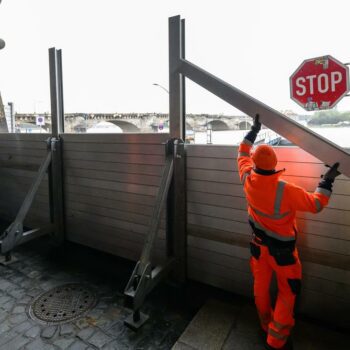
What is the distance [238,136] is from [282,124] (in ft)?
2.53

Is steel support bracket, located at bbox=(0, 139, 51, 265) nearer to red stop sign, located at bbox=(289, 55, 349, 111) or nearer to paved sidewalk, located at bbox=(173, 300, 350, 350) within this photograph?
paved sidewalk, located at bbox=(173, 300, 350, 350)

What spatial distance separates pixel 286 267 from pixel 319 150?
2.90ft

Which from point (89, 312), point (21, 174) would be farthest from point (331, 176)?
point (21, 174)

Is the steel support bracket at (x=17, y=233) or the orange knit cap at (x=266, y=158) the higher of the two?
the orange knit cap at (x=266, y=158)

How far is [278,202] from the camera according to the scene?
1.98 m

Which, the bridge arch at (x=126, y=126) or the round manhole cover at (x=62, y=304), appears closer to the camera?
the round manhole cover at (x=62, y=304)

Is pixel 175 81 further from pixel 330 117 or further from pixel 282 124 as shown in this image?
pixel 330 117

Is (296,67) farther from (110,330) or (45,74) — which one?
(45,74)

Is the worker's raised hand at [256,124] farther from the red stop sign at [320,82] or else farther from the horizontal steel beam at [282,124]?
the red stop sign at [320,82]

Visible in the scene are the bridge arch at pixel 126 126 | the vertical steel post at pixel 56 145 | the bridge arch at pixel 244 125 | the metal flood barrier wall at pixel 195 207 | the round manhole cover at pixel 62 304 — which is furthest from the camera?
the vertical steel post at pixel 56 145

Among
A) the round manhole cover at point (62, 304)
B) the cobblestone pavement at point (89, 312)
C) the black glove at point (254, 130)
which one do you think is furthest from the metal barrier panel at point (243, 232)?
the round manhole cover at point (62, 304)

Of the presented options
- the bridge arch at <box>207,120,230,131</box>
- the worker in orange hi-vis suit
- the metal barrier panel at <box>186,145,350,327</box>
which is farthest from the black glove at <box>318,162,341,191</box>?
the bridge arch at <box>207,120,230,131</box>

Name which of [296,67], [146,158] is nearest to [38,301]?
[146,158]

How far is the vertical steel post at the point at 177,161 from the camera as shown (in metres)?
2.84
